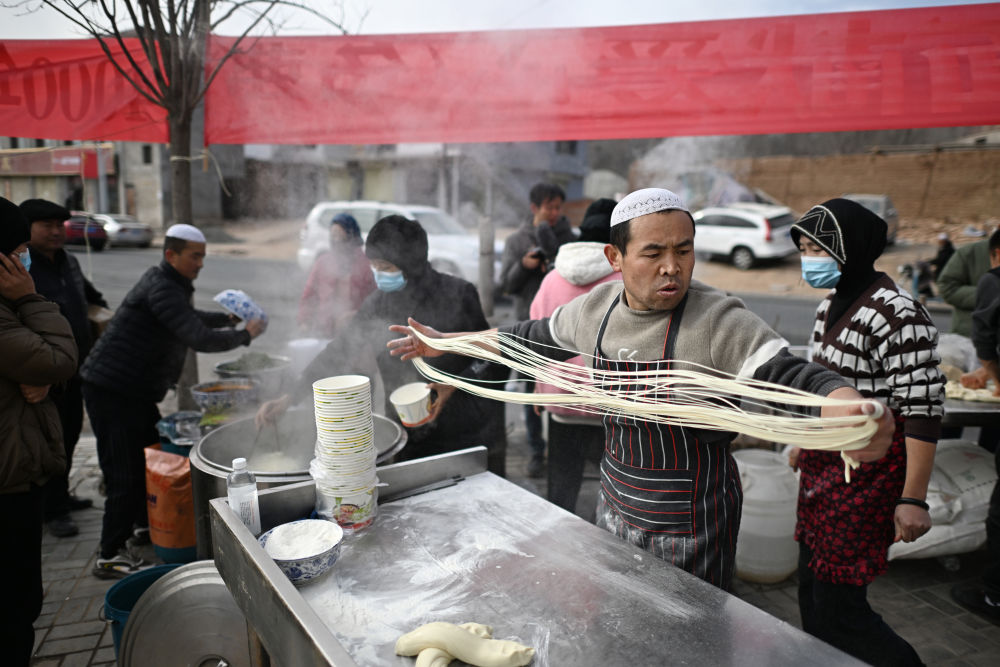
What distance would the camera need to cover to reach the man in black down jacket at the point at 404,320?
2.97 metres

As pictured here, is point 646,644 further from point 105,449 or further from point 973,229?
point 973,229

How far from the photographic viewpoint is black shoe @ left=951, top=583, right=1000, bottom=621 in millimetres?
3025

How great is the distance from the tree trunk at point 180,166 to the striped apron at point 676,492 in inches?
144

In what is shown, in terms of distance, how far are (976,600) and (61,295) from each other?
18.4 feet

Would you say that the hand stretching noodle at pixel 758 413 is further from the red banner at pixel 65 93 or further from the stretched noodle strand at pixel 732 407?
the red banner at pixel 65 93

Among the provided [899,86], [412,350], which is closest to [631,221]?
[412,350]

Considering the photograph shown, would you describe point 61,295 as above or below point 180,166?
below

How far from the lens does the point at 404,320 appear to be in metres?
3.12

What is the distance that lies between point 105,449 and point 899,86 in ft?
15.7

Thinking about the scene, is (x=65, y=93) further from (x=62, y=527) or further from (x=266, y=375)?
(x=62, y=527)

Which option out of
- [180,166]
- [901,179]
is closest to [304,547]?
[180,166]

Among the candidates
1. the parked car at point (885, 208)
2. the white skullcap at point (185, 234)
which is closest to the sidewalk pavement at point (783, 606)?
the white skullcap at point (185, 234)

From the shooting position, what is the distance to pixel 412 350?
224 cm

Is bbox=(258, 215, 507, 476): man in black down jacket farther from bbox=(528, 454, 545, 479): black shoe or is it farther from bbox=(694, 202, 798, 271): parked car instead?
bbox=(694, 202, 798, 271): parked car
